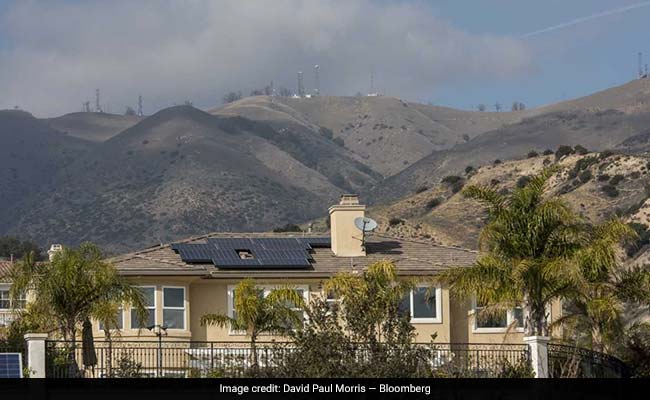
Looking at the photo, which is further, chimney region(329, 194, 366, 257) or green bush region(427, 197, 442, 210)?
green bush region(427, 197, 442, 210)

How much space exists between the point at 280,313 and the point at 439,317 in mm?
8200

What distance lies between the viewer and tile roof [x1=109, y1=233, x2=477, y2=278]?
54.7 metres

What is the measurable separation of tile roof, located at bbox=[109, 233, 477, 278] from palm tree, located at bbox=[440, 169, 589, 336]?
11169 millimetres

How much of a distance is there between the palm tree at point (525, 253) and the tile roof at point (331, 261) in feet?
36.6

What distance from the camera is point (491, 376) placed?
4109 centimetres

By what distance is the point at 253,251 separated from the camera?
57.6 m

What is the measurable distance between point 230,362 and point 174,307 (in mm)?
12234

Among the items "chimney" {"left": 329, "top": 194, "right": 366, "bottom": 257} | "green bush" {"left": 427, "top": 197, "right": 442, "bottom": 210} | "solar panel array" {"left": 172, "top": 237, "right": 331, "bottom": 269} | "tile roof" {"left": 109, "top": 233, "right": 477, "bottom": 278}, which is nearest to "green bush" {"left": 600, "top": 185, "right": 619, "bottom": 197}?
"green bush" {"left": 427, "top": 197, "right": 442, "bottom": 210}

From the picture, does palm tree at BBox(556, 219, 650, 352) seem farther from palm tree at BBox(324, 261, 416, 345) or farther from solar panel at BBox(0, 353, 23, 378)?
solar panel at BBox(0, 353, 23, 378)

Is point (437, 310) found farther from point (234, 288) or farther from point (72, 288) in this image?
point (72, 288)
